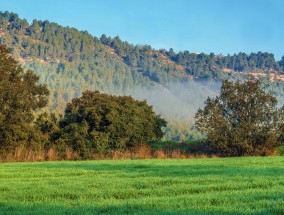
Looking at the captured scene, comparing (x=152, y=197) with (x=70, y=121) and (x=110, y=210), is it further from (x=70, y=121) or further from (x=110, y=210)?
(x=70, y=121)

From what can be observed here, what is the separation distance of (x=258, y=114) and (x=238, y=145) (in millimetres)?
3919

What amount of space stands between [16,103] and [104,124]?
8728mm

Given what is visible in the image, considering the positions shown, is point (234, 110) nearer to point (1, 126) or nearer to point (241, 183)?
point (1, 126)

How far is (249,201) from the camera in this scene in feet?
27.5

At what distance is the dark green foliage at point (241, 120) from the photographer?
38406 mm

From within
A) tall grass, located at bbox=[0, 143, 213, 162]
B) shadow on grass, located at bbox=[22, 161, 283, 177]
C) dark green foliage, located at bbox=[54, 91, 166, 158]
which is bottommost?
tall grass, located at bbox=[0, 143, 213, 162]

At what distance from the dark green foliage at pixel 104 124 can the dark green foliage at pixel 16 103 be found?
3041 mm

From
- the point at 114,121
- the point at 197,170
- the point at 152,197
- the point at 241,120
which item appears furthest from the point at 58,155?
the point at 152,197

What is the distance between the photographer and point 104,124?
41.1 m

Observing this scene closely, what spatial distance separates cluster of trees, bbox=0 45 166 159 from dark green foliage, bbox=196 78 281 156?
259 inches

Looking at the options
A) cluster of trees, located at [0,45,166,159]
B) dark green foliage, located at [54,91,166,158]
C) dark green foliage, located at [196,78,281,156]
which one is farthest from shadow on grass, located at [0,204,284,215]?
dark green foliage, located at [196,78,281,156]

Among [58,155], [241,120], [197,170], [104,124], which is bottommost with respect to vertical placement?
[58,155]

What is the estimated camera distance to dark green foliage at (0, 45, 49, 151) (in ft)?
112

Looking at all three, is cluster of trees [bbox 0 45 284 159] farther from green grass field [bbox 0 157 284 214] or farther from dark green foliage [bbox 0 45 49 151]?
green grass field [bbox 0 157 284 214]
